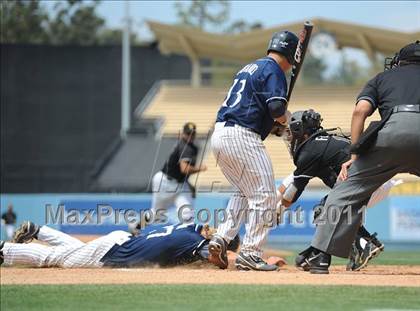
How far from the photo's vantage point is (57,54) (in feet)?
157

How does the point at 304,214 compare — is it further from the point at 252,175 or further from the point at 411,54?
the point at 411,54

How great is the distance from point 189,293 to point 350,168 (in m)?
2.51

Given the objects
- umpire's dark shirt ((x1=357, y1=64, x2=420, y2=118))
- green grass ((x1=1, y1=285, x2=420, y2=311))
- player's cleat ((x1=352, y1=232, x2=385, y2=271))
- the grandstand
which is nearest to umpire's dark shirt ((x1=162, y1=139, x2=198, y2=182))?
player's cleat ((x1=352, y1=232, x2=385, y2=271))

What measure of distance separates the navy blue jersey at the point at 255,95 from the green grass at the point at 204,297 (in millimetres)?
2241

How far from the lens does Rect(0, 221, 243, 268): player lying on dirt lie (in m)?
9.88

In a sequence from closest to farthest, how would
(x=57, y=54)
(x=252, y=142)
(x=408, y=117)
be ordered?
(x=408, y=117)
(x=252, y=142)
(x=57, y=54)

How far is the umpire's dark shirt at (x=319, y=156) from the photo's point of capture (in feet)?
33.7

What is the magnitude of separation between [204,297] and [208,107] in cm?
3047

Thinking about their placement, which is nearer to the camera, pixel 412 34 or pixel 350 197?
pixel 350 197

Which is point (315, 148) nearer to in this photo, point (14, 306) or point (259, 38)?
point (14, 306)

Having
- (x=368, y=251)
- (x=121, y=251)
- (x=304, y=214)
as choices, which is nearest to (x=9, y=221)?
(x=304, y=214)

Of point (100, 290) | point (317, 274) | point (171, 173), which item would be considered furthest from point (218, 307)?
point (171, 173)

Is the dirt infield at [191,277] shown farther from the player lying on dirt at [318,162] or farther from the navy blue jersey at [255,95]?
the navy blue jersey at [255,95]

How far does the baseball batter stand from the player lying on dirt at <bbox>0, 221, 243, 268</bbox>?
0.37m
